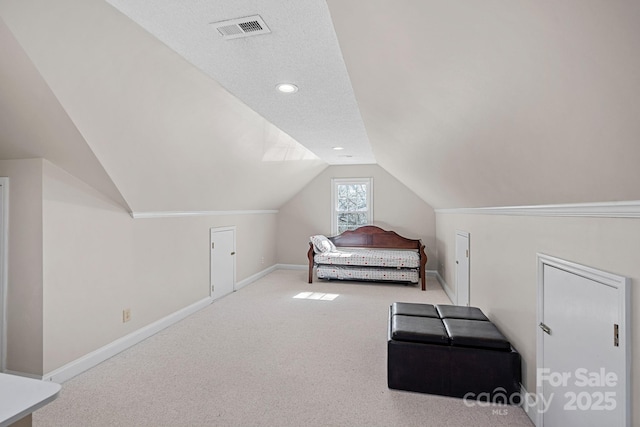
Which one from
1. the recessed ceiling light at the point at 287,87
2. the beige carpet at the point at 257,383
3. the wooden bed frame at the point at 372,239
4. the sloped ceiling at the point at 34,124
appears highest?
the recessed ceiling light at the point at 287,87

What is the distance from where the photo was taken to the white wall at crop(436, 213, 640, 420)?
123 cm

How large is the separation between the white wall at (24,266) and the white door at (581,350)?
132 inches

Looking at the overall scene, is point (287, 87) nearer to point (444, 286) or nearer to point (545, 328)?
point (545, 328)

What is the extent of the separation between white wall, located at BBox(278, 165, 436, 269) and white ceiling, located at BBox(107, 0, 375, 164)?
345 centimetres

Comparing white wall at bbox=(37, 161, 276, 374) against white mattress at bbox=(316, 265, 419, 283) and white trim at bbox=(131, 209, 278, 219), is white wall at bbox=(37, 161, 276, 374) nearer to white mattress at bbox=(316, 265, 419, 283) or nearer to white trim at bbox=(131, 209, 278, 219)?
white trim at bbox=(131, 209, 278, 219)

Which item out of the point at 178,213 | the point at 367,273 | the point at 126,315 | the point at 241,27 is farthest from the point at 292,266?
the point at 241,27

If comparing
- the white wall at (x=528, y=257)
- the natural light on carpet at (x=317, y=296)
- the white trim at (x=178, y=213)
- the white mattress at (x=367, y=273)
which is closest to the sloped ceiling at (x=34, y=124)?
the white trim at (x=178, y=213)

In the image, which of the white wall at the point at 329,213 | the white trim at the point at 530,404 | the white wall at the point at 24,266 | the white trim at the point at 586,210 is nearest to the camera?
the white trim at the point at 586,210

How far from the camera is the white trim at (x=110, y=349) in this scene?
2459mm

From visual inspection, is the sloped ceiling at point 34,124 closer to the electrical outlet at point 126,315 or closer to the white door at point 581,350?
the electrical outlet at point 126,315

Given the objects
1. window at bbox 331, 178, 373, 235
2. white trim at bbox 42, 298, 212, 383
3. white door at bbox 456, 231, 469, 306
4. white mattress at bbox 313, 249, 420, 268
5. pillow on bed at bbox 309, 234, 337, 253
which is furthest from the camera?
window at bbox 331, 178, 373, 235

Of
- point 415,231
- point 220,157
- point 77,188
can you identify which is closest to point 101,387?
point 77,188

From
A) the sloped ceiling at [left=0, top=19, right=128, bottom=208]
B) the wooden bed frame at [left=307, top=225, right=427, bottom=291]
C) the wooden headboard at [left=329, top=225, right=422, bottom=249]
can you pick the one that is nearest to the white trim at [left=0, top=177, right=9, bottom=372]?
the sloped ceiling at [left=0, top=19, right=128, bottom=208]

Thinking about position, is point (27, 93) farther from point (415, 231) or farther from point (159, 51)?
point (415, 231)
